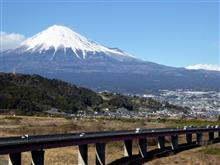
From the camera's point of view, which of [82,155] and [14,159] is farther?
[82,155]

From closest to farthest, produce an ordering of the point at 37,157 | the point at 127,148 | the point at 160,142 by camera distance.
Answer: the point at 37,157 → the point at 127,148 → the point at 160,142

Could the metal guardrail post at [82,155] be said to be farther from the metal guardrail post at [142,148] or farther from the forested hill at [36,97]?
the forested hill at [36,97]

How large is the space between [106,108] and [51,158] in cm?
12710

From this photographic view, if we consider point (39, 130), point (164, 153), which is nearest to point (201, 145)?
point (164, 153)

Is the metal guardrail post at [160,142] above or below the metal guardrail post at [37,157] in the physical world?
below

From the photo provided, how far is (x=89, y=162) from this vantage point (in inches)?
2195

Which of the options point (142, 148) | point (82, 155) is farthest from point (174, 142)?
point (82, 155)

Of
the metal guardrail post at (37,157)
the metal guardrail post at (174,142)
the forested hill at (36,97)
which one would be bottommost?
the metal guardrail post at (174,142)

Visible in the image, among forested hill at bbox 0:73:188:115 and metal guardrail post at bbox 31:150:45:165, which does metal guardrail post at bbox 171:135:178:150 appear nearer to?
metal guardrail post at bbox 31:150:45:165

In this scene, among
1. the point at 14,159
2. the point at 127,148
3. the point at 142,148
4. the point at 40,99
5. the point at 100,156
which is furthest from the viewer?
the point at 40,99

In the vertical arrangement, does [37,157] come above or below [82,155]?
above

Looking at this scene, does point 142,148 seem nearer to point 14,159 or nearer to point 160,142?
point 160,142

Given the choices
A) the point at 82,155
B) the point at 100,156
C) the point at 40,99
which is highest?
the point at 40,99

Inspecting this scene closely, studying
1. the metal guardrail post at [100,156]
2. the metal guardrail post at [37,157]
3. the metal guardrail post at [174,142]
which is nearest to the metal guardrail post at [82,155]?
the metal guardrail post at [100,156]
